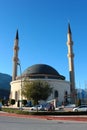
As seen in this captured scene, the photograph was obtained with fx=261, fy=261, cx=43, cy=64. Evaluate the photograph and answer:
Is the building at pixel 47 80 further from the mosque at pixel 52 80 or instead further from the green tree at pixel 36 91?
the green tree at pixel 36 91

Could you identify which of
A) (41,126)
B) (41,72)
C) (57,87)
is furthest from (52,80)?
(41,126)

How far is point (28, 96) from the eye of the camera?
4319 centimetres

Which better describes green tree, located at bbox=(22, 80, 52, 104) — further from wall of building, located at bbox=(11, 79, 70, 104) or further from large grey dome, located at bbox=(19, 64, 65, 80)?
large grey dome, located at bbox=(19, 64, 65, 80)

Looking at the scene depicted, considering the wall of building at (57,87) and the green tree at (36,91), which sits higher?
the wall of building at (57,87)

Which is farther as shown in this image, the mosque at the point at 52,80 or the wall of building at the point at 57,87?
the wall of building at the point at 57,87

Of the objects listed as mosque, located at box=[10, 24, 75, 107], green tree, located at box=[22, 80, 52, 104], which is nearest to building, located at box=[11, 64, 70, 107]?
mosque, located at box=[10, 24, 75, 107]

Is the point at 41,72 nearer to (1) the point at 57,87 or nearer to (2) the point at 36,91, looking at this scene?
(1) the point at 57,87

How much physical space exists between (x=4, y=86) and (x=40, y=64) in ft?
285

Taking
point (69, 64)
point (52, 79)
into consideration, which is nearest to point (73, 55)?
point (69, 64)

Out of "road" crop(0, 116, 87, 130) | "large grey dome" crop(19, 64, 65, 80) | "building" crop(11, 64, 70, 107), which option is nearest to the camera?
"road" crop(0, 116, 87, 130)

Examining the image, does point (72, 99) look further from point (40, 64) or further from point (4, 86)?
point (4, 86)

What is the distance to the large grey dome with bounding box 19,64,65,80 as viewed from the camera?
267ft

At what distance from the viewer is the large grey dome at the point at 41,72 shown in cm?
8150

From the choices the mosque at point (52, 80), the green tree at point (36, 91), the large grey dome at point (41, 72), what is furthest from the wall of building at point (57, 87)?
the green tree at point (36, 91)
